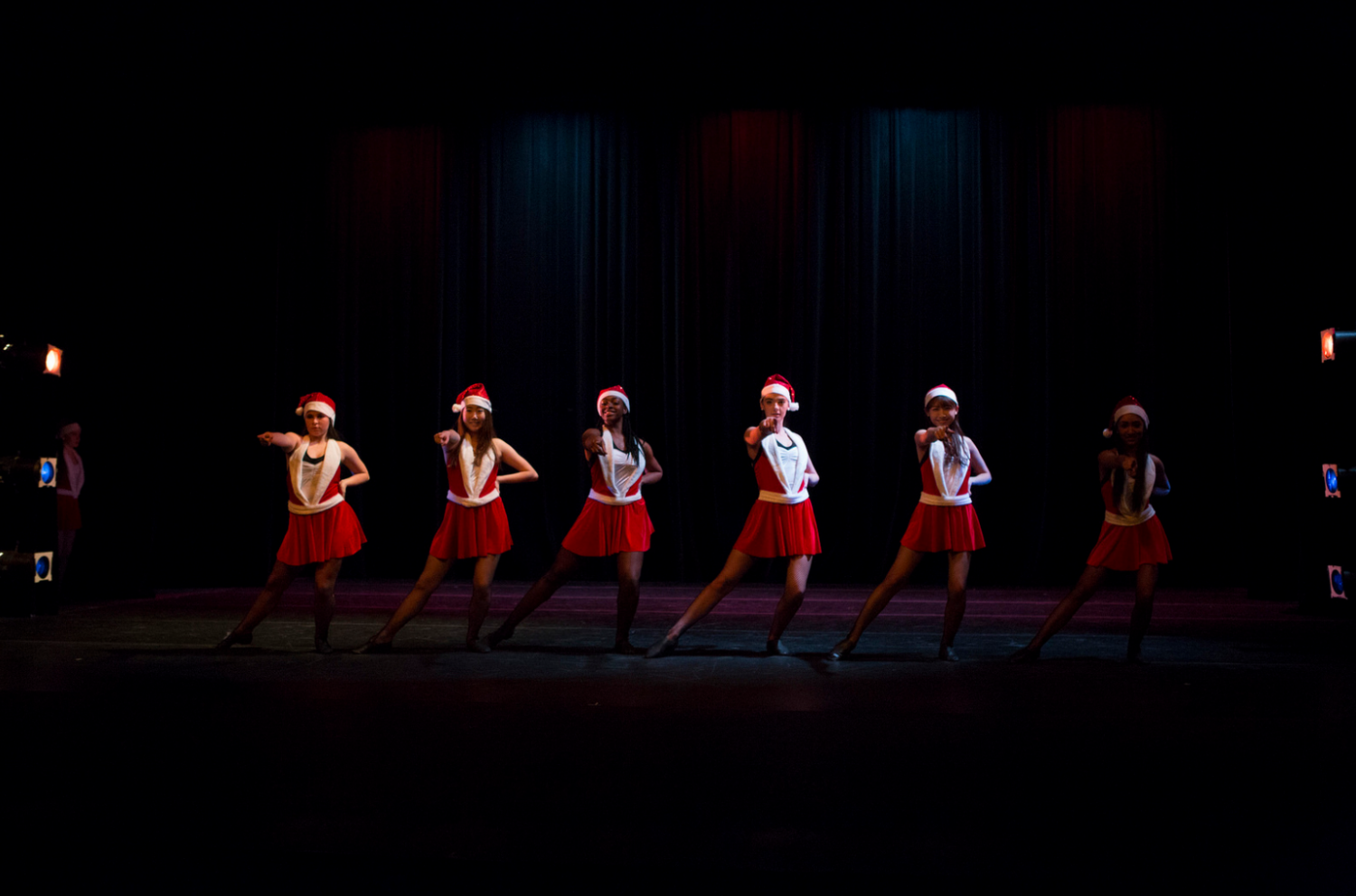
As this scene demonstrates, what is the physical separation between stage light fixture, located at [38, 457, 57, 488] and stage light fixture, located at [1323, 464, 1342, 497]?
848 centimetres

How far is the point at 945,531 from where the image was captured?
509 cm

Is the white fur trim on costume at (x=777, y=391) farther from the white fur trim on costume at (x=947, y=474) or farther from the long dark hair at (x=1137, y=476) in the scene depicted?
the long dark hair at (x=1137, y=476)

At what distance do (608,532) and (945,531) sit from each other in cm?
168

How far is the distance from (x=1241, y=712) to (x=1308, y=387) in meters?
4.85

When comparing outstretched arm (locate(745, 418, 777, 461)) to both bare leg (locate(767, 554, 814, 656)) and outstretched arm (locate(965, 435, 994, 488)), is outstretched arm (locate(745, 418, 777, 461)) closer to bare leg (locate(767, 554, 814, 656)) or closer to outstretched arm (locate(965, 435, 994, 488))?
bare leg (locate(767, 554, 814, 656))

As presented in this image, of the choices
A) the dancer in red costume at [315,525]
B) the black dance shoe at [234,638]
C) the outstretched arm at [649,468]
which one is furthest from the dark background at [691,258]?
the outstretched arm at [649,468]

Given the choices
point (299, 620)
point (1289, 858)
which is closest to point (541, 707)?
point (1289, 858)

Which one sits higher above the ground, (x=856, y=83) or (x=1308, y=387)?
(x=856, y=83)

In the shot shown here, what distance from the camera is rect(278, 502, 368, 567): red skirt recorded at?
517cm

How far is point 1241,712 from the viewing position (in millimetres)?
3615

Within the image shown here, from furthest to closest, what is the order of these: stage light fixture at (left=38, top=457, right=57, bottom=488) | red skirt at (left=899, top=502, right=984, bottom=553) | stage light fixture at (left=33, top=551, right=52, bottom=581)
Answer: stage light fixture at (left=38, top=457, right=57, bottom=488) → stage light fixture at (left=33, top=551, right=52, bottom=581) → red skirt at (left=899, top=502, right=984, bottom=553)

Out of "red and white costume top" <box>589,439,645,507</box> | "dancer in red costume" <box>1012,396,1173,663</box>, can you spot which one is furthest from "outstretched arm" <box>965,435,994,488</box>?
"red and white costume top" <box>589,439,645,507</box>

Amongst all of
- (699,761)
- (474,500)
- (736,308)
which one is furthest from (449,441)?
(736,308)

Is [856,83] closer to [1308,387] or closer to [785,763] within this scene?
[1308,387]
